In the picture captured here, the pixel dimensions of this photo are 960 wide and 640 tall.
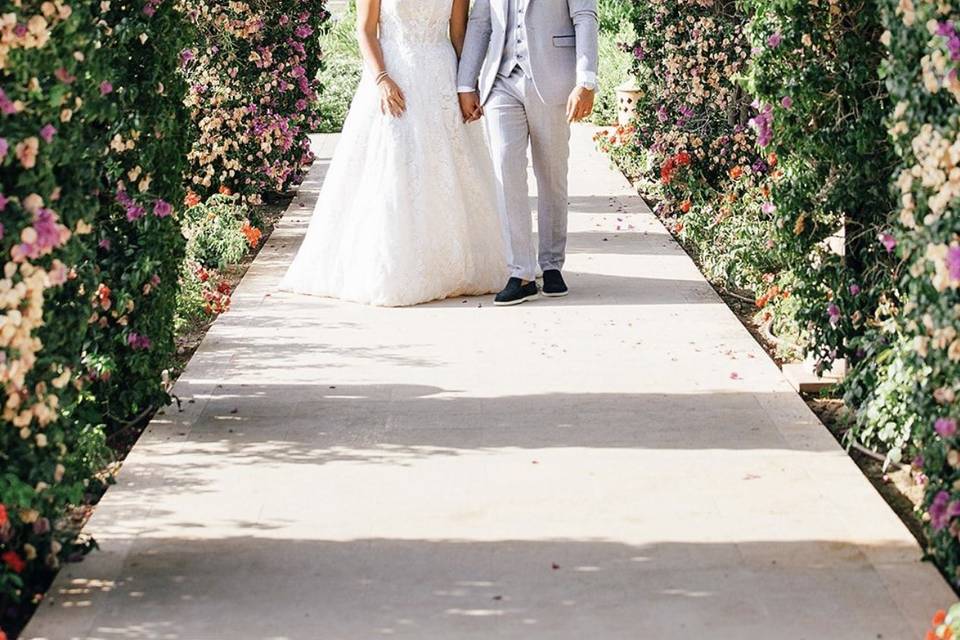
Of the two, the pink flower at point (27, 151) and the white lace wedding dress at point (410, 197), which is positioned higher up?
the pink flower at point (27, 151)

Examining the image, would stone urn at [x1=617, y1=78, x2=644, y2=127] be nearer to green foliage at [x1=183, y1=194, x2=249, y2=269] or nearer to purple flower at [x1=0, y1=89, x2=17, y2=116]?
green foliage at [x1=183, y1=194, x2=249, y2=269]

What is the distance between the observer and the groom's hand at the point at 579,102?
776cm

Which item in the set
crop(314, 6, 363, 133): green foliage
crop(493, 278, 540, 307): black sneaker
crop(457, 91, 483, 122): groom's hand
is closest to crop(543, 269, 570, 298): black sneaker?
crop(493, 278, 540, 307): black sneaker

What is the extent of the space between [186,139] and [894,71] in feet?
9.14

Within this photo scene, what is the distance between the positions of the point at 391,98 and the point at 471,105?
0.42m

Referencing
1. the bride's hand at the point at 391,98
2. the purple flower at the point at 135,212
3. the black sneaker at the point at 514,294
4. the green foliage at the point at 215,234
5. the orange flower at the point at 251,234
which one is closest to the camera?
the purple flower at the point at 135,212

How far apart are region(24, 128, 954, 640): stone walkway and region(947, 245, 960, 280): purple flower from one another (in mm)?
899

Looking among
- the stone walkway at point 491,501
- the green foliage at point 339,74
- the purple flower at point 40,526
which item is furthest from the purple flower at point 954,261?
the green foliage at point 339,74

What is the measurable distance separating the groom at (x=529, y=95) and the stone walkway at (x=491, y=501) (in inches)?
25.4

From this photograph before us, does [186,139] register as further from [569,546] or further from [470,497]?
[569,546]

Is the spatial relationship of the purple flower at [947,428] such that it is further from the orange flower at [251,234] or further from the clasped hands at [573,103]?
the orange flower at [251,234]

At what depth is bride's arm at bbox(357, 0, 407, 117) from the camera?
26.7 ft

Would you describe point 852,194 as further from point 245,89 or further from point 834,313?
point 245,89

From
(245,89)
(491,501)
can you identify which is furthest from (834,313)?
(245,89)
